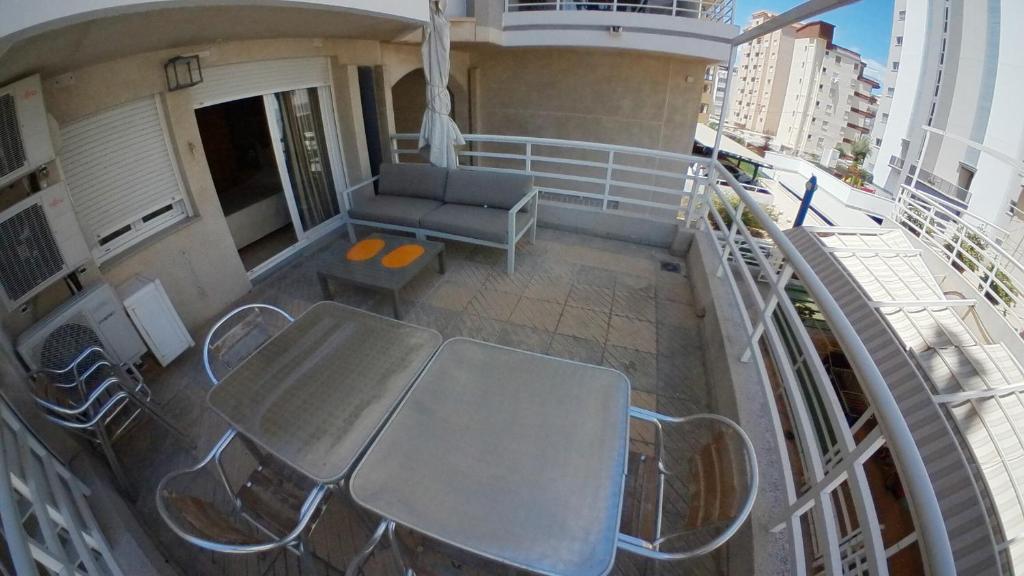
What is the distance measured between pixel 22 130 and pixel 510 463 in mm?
3028

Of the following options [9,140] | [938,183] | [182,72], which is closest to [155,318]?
[9,140]

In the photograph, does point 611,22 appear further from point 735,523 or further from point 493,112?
point 735,523

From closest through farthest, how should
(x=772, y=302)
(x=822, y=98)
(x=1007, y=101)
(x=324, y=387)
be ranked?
(x=324, y=387) → (x=772, y=302) → (x=1007, y=101) → (x=822, y=98)

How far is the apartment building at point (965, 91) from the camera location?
14297 mm

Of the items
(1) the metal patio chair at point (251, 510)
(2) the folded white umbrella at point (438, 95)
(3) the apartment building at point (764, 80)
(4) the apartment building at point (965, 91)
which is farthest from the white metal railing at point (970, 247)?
(3) the apartment building at point (764, 80)

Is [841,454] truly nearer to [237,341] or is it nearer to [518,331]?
[518,331]

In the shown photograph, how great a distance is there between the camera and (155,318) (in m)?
2.88

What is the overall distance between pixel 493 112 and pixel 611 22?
116 inches

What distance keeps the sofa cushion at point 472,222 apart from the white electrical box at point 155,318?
86.9 inches

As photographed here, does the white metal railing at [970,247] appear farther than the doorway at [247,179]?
Yes

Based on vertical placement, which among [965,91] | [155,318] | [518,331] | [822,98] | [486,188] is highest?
[822,98]

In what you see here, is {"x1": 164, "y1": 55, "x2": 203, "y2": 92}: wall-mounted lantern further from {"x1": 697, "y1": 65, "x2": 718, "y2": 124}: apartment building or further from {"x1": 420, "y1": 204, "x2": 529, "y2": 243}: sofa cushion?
{"x1": 697, "y1": 65, "x2": 718, "y2": 124}: apartment building

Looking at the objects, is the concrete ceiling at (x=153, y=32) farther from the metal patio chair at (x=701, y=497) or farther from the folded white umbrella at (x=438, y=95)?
the metal patio chair at (x=701, y=497)

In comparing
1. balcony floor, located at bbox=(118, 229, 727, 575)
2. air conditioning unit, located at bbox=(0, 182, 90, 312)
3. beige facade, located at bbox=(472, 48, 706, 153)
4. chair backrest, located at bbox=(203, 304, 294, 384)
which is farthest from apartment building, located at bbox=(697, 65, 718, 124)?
air conditioning unit, located at bbox=(0, 182, 90, 312)
